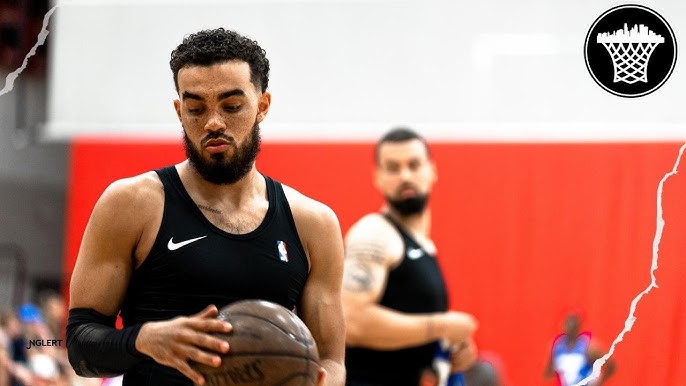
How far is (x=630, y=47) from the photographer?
178 inches

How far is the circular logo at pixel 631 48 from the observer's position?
4613mm

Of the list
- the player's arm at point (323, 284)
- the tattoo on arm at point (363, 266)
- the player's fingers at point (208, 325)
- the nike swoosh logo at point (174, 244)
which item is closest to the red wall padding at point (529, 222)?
the tattoo on arm at point (363, 266)

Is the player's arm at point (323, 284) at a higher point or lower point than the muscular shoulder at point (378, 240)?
higher

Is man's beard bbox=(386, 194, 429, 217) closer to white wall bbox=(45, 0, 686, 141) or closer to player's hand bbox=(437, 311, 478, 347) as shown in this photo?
player's hand bbox=(437, 311, 478, 347)

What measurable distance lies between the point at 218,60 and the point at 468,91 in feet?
15.7

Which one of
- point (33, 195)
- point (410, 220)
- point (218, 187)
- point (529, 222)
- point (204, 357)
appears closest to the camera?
point (204, 357)

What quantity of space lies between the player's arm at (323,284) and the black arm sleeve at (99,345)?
0.45 meters

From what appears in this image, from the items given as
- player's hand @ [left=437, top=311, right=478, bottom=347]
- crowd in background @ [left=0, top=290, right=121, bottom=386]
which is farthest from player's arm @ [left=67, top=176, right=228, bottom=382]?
crowd in background @ [left=0, top=290, right=121, bottom=386]

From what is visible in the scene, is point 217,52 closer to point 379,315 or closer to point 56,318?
point 379,315

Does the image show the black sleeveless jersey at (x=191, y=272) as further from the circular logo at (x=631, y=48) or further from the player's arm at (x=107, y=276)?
the circular logo at (x=631, y=48)

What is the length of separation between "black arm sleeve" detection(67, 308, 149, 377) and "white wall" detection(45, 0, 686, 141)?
4735 mm

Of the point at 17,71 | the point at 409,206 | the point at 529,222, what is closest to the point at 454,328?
the point at 409,206

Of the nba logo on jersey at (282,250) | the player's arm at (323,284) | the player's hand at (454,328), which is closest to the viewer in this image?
the nba logo on jersey at (282,250)

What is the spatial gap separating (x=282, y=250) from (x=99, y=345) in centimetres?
46
